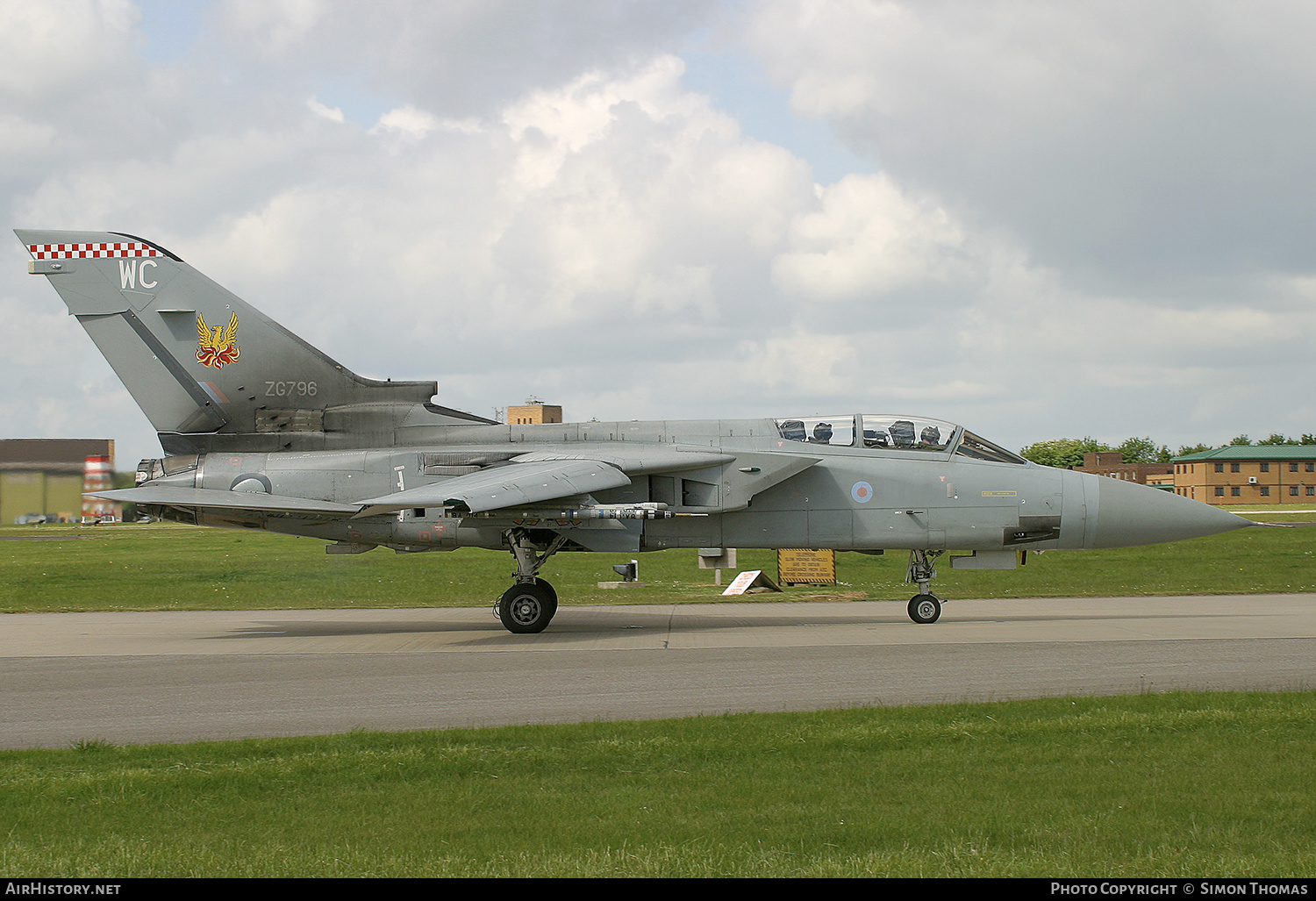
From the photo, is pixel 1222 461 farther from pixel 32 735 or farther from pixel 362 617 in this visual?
pixel 32 735

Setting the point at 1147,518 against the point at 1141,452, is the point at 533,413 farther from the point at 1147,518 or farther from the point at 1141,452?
the point at 1141,452

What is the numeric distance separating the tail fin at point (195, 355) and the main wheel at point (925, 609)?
8.10 m

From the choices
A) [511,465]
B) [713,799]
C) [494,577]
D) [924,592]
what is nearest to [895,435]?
[924,592]

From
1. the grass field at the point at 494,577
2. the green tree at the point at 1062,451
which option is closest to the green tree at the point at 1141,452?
the green tree at the point at 1062,451

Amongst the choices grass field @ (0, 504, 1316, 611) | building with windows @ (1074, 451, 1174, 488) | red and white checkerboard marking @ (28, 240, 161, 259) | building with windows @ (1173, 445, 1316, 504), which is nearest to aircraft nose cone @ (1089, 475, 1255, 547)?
grass field @ (0, 504, 1316, 611)

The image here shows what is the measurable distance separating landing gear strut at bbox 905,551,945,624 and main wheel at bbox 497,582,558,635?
5301 mm

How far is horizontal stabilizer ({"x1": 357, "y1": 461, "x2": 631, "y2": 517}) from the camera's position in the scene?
1345cm

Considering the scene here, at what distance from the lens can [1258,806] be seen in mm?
5809

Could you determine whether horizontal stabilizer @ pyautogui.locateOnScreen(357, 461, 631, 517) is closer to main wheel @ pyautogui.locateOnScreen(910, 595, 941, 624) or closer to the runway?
the runway

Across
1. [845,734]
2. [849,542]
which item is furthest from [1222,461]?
[845,734]

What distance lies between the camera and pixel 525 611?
15625 millimetres

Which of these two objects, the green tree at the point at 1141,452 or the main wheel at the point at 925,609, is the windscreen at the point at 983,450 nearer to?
the main wheel at the point at 925,609

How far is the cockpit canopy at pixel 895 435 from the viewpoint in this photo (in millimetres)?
16422
